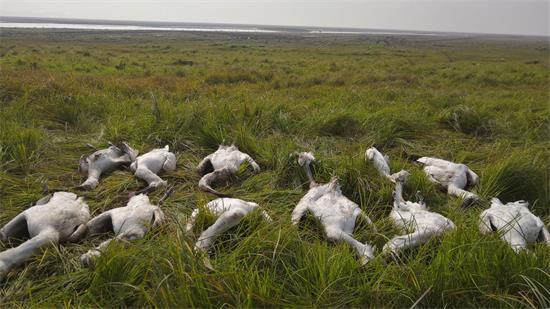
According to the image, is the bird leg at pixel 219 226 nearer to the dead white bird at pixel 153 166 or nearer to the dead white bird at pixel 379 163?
the dead white bird at pixel 153 166

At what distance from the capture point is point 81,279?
2.54m

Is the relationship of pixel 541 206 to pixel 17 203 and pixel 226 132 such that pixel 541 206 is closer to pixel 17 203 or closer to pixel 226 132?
pixel 226 132

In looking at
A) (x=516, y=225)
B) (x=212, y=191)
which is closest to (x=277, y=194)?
(x=212, y=191)

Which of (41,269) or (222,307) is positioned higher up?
(222,307)

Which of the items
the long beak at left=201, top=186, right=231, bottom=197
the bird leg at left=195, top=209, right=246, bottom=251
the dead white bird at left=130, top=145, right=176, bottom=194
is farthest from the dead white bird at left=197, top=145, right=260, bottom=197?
the bird leg at left=195, top=209, right=246, bottom=251

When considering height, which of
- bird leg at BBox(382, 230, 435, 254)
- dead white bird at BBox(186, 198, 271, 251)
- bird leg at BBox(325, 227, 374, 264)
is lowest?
bird leg at BBox(325, 227, 374, 264)

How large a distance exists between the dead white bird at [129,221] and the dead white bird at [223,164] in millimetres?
990

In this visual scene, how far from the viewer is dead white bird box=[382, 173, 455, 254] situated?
2908 millimetres

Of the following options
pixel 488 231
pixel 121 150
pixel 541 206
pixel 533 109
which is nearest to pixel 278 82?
pixel 533 109

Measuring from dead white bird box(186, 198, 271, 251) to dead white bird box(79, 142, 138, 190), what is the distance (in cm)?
164

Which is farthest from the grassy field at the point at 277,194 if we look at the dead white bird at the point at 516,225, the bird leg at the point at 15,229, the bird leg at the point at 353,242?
the bird leg at the point at 15,229

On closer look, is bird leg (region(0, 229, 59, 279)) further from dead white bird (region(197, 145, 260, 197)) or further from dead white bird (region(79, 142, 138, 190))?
dead white bird (region(197, 145, 260, 197))

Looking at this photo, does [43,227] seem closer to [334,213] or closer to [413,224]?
[334,213]

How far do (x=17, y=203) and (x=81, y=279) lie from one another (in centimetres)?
175
